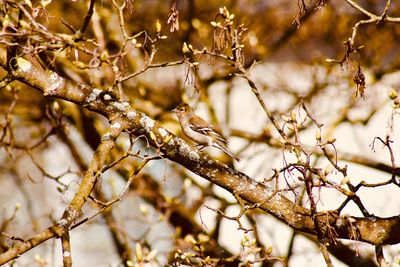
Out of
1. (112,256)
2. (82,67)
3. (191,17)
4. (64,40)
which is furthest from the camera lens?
(112,256)

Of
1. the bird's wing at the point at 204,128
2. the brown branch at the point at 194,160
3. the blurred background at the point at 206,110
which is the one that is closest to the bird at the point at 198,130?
the bird's wing at the point at 204,128

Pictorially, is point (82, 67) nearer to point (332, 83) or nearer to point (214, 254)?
point (214, 254)

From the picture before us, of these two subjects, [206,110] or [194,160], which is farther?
[206,110]

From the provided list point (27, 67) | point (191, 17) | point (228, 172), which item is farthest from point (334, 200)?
point (27, 67)

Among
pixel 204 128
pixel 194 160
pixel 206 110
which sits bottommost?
pixel 194 160

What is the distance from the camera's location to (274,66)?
711cm

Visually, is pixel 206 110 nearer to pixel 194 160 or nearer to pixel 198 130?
pixel 198 130

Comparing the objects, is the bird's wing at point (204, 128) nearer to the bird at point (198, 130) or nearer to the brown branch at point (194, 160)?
the bird at point (198, 130)

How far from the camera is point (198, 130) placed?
14.0 ft

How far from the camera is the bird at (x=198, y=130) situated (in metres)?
4.07

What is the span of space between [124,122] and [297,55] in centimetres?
449

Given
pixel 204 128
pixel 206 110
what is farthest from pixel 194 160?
pixel 206 110

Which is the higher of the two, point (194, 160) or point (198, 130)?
point (198, 130)

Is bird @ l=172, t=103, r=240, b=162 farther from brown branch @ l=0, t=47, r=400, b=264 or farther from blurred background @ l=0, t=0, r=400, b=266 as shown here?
brown branch @ l=0, t=47, r=400, b=264
